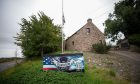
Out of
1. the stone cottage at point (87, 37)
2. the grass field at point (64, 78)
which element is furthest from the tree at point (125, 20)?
the grass field at point (64, 78)

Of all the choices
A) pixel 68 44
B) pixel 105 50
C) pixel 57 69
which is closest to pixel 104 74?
pixel 57 69

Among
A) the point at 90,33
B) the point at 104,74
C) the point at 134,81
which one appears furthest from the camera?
the point at 90,33

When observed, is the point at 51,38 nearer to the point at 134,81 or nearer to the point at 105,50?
the point at 105,50

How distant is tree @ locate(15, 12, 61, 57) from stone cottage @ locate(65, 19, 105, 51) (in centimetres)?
734

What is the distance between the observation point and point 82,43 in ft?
95.8

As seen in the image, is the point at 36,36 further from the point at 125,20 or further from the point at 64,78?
the point at 125,20

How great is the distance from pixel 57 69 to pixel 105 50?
515 inches

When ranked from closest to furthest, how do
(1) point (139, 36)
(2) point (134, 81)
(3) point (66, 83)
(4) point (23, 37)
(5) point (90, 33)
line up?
(3) point (66, 83) → (2) point (134, 81) → (4) point (23, 37) → (1) point (139, 36) → (5) point (90, 33)

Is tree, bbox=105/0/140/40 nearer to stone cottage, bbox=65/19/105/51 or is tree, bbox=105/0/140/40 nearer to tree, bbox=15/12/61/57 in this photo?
stone cottage, bbox=65/19/105/51

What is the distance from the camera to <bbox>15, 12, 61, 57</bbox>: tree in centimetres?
2188

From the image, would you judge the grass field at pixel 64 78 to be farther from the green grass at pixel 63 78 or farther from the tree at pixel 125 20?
the tree at pixel 125 20

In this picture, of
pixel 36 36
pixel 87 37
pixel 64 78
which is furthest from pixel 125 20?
pixel 64 78

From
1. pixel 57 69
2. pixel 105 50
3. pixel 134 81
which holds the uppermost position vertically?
pixel 105 50

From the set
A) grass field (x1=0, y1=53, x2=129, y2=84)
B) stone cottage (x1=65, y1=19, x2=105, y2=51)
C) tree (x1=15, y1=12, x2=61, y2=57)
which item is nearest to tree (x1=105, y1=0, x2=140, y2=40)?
stone cottage (x1=65, y1=19, x2=105, y2=51)
